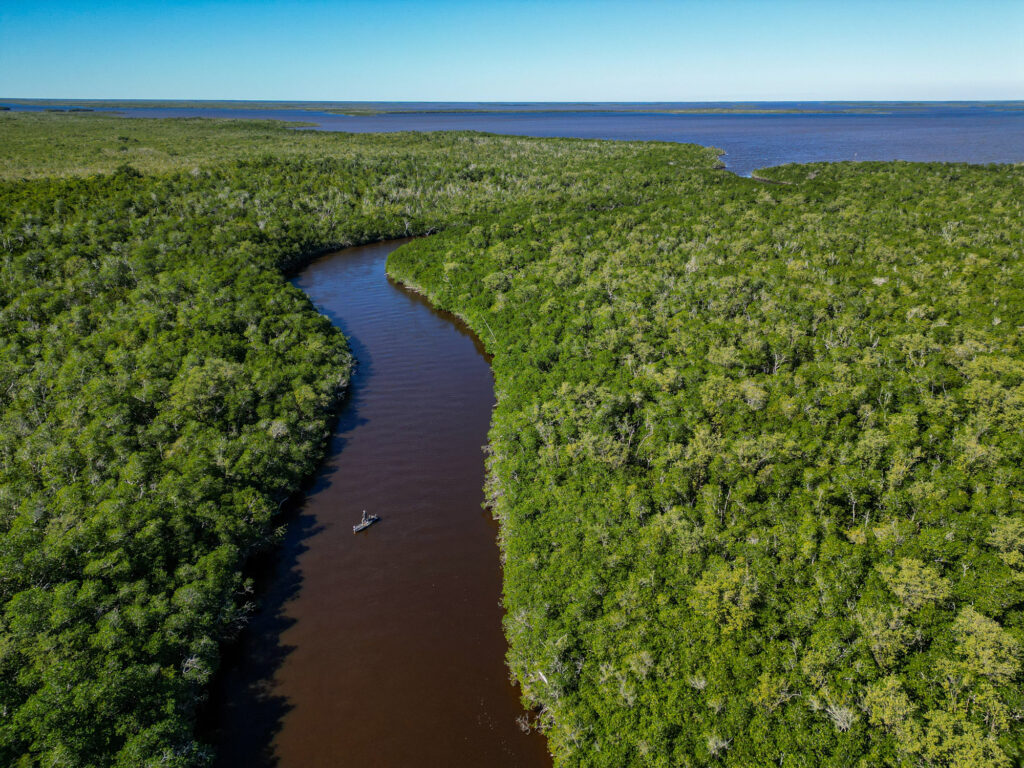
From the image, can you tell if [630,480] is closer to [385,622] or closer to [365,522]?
[385,622]

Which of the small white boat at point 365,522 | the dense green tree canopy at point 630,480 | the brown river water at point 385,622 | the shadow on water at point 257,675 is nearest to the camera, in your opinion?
the dense green tree canopy at point 630,480

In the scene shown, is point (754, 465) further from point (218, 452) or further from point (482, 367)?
point (218, 452)

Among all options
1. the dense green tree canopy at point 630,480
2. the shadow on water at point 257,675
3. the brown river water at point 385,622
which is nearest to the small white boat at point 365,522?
the brown river water at point 385,622

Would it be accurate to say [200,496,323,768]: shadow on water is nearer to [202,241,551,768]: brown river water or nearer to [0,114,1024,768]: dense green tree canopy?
[202,241,551,768]: brown river water

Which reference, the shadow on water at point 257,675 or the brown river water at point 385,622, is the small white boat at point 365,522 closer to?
the brown river water at point 385,622

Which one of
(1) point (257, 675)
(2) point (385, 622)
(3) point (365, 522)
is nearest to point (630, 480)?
(2) point (385, 622)

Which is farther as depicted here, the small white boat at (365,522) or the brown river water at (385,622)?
the small white boat at (365,522)

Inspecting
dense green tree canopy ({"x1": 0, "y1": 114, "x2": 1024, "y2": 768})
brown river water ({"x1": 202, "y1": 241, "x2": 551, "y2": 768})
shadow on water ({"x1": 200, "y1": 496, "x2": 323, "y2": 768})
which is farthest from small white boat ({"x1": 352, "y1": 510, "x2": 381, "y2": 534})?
dense green tree canopy ({"x1": 0, "y1": 114, "x2": 1024, "y2": 768})
